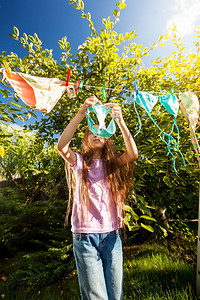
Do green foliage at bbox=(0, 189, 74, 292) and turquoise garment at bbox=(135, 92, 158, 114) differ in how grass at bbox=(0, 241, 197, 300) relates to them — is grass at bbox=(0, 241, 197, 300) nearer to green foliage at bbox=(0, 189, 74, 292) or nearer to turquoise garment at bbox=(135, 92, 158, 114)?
green foliage at bbox=(0, 189, 74, 292)

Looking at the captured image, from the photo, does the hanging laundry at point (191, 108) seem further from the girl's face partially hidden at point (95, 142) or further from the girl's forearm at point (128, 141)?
the girl's face partially hidden at point (95, 142)

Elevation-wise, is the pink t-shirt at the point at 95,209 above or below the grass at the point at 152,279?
above

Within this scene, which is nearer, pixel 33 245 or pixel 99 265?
pixel 99 265

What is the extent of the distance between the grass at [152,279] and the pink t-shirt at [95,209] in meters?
1.36

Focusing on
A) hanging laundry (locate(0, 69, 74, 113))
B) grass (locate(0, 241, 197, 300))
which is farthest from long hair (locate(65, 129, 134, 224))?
grass (locate(0, 241, 197, 300))

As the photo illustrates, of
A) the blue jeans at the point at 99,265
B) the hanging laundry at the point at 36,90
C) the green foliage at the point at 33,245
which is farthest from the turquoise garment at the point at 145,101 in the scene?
the green foliage at the point at 33,245

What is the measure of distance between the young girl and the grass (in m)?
1.07

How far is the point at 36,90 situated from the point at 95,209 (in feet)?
3.69

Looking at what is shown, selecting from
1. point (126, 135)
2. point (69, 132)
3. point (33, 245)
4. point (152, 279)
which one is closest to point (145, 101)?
point (126, 135)

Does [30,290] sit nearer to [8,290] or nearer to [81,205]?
[8,290]

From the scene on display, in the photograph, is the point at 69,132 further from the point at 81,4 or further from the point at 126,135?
the point at 81,4

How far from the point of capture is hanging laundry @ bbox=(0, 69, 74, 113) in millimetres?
1444

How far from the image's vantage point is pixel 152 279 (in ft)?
7.52

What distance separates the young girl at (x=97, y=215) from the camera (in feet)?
3.83
